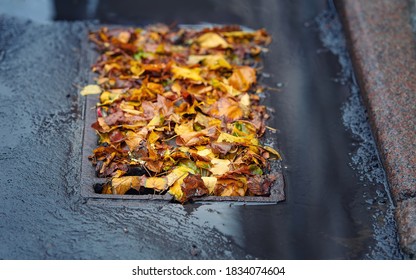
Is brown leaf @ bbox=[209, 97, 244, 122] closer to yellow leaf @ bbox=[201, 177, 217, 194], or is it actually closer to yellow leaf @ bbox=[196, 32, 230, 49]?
yellow leaf @ bbox=[201, 177, 217, 194]

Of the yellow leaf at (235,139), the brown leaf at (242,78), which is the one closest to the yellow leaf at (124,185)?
the yellow leaf at (235,139)

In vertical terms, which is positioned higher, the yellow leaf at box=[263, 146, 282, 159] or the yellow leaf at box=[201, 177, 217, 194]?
the yellow leaf at box=[263, 146, 282, 159]

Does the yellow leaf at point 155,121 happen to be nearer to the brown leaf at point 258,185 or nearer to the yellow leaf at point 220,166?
the yellow leaf at point 220,166

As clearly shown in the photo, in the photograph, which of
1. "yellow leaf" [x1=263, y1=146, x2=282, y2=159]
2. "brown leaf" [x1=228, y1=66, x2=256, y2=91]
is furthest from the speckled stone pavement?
"brown leaf" [x1=228, y1=66, x2=256, y2=91]

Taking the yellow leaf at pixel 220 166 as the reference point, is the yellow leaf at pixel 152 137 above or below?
above

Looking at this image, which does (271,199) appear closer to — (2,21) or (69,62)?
(69,62)
